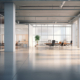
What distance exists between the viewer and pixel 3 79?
3.00 m

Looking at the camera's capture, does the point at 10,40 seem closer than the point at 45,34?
Yes

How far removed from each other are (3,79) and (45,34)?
21348 mm

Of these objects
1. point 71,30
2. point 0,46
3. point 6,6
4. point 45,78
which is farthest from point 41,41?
point 45,78

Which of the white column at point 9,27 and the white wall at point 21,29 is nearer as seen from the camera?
the white column at point 9,27

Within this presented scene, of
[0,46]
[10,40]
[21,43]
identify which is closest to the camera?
[10,40]

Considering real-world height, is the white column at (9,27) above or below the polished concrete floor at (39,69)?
above

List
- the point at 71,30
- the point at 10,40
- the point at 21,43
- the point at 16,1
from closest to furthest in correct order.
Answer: the point at 16,1 → the point at 10,40 → the point at 21,43 → the point at 71,30

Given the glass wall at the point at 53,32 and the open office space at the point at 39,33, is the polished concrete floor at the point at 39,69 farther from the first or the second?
the glass wall at the point at 53,32

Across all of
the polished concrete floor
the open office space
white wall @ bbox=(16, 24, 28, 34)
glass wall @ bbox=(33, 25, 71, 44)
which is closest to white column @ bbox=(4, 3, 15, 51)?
the open office space

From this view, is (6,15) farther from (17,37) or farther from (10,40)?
(17,37)

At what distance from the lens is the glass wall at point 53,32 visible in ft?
78.8

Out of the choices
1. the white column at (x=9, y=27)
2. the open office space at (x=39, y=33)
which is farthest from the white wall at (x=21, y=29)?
the white column at (x=9, y=27)

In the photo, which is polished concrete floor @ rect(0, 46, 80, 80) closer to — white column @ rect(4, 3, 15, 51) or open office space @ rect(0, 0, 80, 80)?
open office space @ rect(0, 0, 80, 80)

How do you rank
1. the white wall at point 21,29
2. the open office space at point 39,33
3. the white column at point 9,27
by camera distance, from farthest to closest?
the white wall at point 21,29, the white column at point 9,27, the open office space at point 39,33
